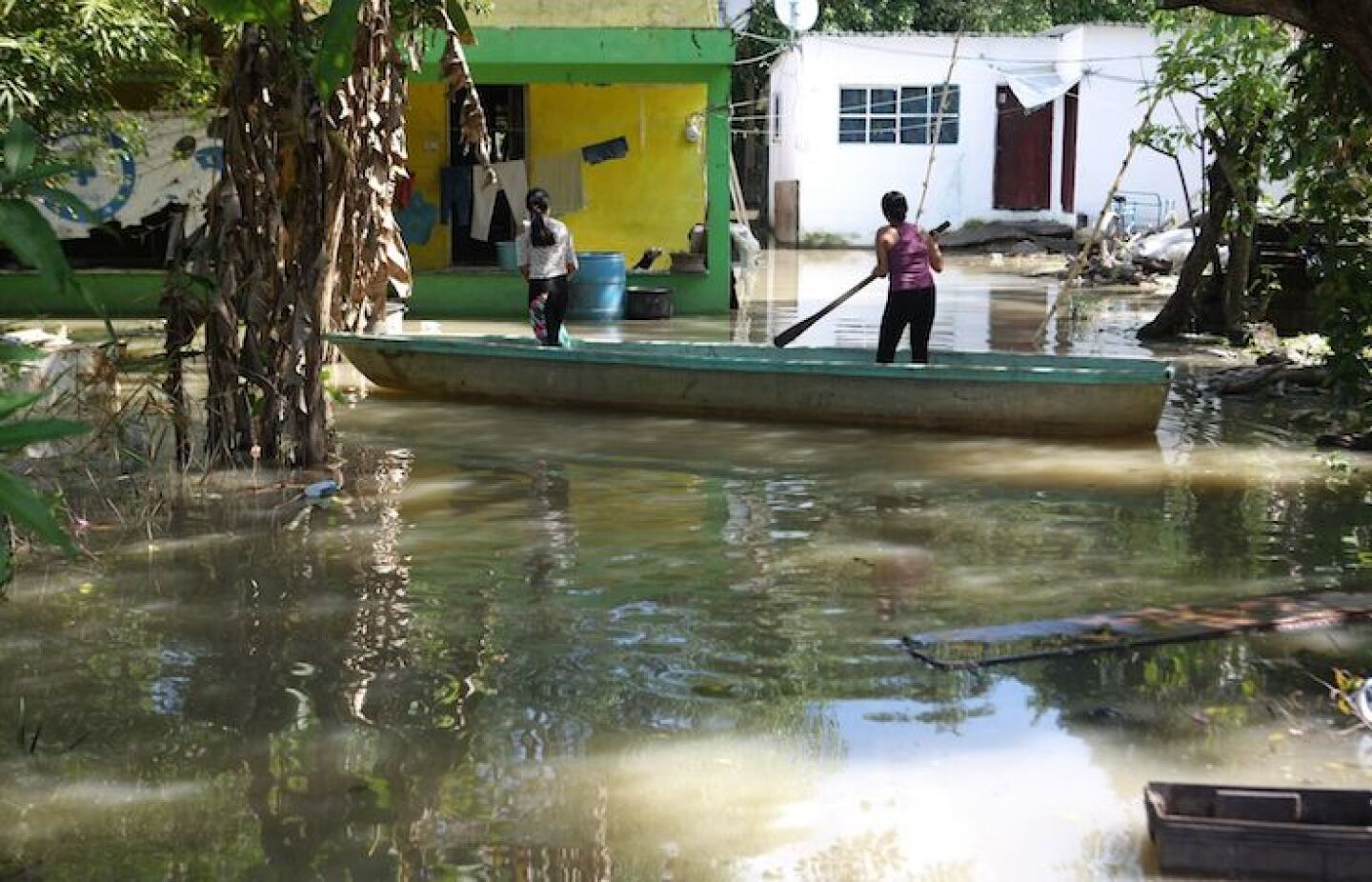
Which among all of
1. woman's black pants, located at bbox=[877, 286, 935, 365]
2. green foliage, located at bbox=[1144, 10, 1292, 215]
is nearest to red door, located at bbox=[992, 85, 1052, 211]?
green foliage, located at bbox=[1144, 10, 1292, 215]

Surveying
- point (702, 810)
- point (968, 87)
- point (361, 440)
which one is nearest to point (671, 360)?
point (361, 440)

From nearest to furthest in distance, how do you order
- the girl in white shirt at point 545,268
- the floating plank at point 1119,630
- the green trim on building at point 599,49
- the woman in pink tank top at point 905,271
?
the floating plank at point 1119,630 → the woman in pink tank top at point 905,271 → the girl in white shirt at point 545,268 → the green trim on building at point 599,49

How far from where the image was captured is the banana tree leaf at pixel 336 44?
10.7ft

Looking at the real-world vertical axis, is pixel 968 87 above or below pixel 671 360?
above

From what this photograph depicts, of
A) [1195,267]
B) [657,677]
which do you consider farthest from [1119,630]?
[1195,267]

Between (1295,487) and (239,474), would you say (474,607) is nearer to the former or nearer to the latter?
(239,474)

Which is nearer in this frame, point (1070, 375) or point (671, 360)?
point (1070, 375)

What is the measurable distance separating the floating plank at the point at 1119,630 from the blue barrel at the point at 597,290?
1237 cm

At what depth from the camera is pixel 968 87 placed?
3189 centimetres

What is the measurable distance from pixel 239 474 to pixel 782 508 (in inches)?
129

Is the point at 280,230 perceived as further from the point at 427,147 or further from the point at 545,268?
the point at 427,147

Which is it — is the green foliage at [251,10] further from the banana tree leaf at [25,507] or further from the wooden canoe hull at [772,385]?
the wooden canoe hull at [772,385]

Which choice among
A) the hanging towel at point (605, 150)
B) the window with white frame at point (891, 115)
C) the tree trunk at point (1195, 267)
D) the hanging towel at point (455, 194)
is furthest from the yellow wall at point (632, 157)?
the window with white frame at point (891, 115)

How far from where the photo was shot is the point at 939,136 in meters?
31.0
